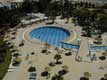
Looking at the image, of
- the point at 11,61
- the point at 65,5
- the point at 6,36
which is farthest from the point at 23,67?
the point at 65,5

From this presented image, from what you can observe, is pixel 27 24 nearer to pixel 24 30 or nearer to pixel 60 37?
pixel 24 30

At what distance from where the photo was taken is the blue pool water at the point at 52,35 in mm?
40781

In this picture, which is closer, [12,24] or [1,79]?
[1,79]

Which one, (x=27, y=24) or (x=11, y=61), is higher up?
(x=27, y=24)

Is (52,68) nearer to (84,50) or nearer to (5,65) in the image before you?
(5,65)

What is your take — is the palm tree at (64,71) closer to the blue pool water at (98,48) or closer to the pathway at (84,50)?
the pathway at (84,50)

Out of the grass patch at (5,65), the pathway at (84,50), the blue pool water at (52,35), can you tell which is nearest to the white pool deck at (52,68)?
the pathway at (84,50)

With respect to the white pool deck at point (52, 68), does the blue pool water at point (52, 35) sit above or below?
above

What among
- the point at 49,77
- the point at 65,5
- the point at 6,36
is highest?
the point at 65,5

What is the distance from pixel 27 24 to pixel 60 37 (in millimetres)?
9550

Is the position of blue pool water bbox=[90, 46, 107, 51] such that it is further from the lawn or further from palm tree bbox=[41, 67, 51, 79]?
the lawn

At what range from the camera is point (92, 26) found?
46.0 meters

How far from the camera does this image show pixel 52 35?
45.0 m

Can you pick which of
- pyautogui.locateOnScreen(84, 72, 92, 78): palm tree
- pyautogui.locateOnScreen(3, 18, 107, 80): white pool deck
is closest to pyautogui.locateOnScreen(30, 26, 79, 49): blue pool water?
pyautogui.locateOnScreen(3, 18, 107, 80): white pool deck
